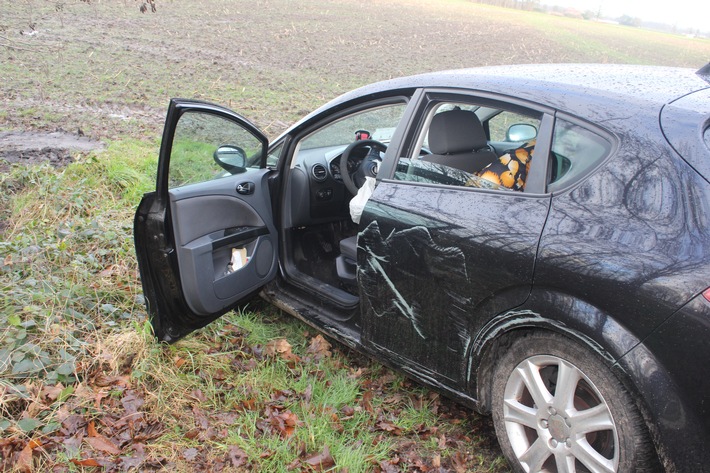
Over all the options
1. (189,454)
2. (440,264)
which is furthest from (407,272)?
(189,454)

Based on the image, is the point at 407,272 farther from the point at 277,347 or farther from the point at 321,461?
the point at 277,347

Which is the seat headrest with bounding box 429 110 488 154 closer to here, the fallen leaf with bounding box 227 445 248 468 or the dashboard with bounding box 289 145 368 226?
the dashboard with bounding box 289 145 368 226

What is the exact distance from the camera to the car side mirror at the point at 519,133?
→ 362cm

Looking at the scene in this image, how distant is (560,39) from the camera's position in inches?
977

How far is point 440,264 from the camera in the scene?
8.89ft

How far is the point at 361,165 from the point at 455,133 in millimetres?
811

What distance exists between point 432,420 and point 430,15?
27.2m

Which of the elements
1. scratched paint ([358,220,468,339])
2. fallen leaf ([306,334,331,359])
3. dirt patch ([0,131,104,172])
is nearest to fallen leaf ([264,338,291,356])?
fallen leaf ([306,334,331,359])

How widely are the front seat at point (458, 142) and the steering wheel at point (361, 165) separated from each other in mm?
616

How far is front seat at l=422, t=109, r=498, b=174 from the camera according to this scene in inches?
128

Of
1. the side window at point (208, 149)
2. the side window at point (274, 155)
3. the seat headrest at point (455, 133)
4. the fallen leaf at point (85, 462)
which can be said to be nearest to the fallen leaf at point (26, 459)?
the fallen leaf at point (85, 462)

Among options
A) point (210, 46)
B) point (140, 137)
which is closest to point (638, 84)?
point (140, 137)

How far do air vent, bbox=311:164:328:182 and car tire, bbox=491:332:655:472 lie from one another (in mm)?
1941

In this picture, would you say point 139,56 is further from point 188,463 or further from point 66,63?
point 188,463
